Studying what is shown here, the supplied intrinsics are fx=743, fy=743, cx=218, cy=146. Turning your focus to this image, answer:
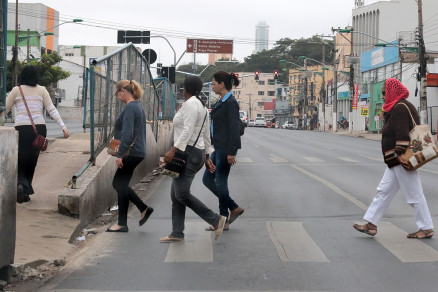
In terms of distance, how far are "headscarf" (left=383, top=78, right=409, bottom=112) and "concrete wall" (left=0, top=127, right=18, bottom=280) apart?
4.09 m

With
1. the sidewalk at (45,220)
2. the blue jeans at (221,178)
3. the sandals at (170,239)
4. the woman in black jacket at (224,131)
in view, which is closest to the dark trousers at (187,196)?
the sandals at (170,239)

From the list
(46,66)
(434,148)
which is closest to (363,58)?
(46,66)

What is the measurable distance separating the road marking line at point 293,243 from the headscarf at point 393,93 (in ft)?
5.61

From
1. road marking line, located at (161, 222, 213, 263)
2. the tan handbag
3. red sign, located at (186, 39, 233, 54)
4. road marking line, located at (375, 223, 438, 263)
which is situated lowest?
road marking line, located at (161, 222, 213, 263)

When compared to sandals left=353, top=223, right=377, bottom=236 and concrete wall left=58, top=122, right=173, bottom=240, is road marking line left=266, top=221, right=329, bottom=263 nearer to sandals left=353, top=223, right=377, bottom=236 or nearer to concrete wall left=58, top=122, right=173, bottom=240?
sandals left=353, top=223, right=377, bottom=236

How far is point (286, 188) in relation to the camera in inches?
537

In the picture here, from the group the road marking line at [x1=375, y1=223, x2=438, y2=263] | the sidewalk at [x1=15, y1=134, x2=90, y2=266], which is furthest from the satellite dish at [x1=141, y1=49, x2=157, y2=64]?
the road marking line at [x1=375, y1=223, x2=438, y2=263]

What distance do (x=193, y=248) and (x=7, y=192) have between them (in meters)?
2.37

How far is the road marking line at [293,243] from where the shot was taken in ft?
23.4

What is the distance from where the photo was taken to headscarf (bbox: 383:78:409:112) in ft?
26.5

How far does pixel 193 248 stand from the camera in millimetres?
7707

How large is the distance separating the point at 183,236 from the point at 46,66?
191 feet

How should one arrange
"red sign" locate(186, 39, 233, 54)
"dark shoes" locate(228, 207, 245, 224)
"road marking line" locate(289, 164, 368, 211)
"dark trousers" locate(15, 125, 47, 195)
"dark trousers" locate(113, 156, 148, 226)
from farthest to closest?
"red sign" locate(186, 39, 233, 54) → "road marking line" locate(289, 164, 368, 211) → "dark trousers" locate(15, 125, 47, 195) → "dark shoes" locate(228, 207, 245, 224) → "dark trousers" locate(113, 156, 148, 226)

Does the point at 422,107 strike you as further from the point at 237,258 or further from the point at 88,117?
the point at 237,258
